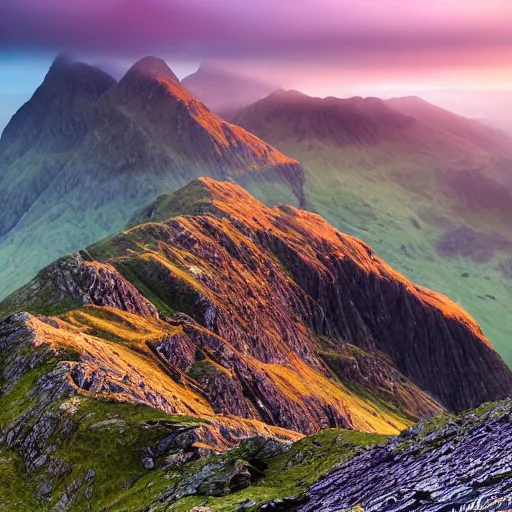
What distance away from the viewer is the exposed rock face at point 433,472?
4762 centimetres

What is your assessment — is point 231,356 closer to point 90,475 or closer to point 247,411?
point 247,411

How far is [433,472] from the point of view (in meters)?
54.5

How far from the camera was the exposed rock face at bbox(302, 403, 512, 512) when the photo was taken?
156 feet

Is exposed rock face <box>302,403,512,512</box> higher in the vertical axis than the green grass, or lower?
lower

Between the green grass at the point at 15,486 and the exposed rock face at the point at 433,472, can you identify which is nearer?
the exposed rock face at the point at 433,472

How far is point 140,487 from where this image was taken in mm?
82438

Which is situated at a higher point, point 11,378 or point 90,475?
point 11,378

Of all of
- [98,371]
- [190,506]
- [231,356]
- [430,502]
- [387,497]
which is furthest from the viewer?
[231,356]

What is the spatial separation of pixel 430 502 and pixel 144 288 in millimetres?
160719

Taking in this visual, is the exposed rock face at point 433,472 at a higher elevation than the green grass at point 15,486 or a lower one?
lower

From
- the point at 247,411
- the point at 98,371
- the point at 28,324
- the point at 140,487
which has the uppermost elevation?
the point at 28,324

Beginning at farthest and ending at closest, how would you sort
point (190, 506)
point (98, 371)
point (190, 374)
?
point (190, 374) → point (98, 371) → point (190, 506)

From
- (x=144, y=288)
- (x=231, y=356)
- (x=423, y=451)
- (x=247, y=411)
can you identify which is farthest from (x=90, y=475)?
(x=144, y=288)

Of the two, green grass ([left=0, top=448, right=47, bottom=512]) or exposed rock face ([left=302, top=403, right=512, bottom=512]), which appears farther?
green grass ([left=0, top=448, right=47, bottom=512])
